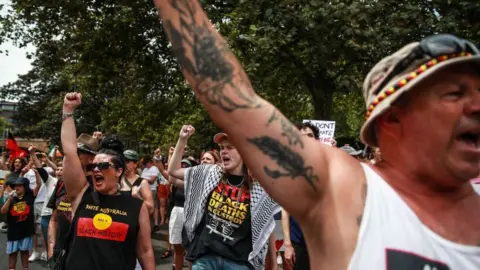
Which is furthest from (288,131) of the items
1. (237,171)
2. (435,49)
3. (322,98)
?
(322,98)

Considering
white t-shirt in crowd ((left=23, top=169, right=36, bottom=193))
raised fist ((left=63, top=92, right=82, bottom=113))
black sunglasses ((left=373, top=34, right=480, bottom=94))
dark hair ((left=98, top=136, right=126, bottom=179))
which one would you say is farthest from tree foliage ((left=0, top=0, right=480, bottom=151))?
black sunglasses ((left=373, top=34, right=480, bottom=94))

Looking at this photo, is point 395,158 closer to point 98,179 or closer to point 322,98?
point 98,179

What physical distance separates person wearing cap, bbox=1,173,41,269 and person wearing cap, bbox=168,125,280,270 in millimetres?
4501

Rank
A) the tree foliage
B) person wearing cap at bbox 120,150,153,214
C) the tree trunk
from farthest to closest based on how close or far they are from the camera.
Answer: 1. the tree trunk
2. the tree foliage
3. person wearing cap at bbox 120,150,153,214

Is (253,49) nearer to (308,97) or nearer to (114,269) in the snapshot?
(114,269)

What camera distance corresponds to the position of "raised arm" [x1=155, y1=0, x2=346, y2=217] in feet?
4.82

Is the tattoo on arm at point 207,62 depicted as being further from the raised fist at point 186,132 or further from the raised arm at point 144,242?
the raised fist at point 186,132

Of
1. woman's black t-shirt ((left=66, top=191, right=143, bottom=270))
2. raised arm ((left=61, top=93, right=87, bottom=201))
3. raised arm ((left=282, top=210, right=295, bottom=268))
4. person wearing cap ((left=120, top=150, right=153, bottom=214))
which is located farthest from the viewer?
person wearing cap ((left=120, top=150, right=153, bottom=214))

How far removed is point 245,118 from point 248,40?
32.3ft

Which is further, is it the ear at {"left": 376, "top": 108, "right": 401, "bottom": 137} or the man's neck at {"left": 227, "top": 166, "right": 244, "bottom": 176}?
the man's neck at {"left": 227, "top": 166, "right": 244, "bottom": 176}

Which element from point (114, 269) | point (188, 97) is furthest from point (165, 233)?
point (114, 269)

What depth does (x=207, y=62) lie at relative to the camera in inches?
58.7

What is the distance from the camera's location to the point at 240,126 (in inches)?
57.8

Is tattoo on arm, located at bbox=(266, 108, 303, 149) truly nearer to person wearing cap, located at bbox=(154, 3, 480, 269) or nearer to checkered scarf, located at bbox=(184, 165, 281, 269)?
person wearing cap, located at bbox=(154, 3, 480, 269)
